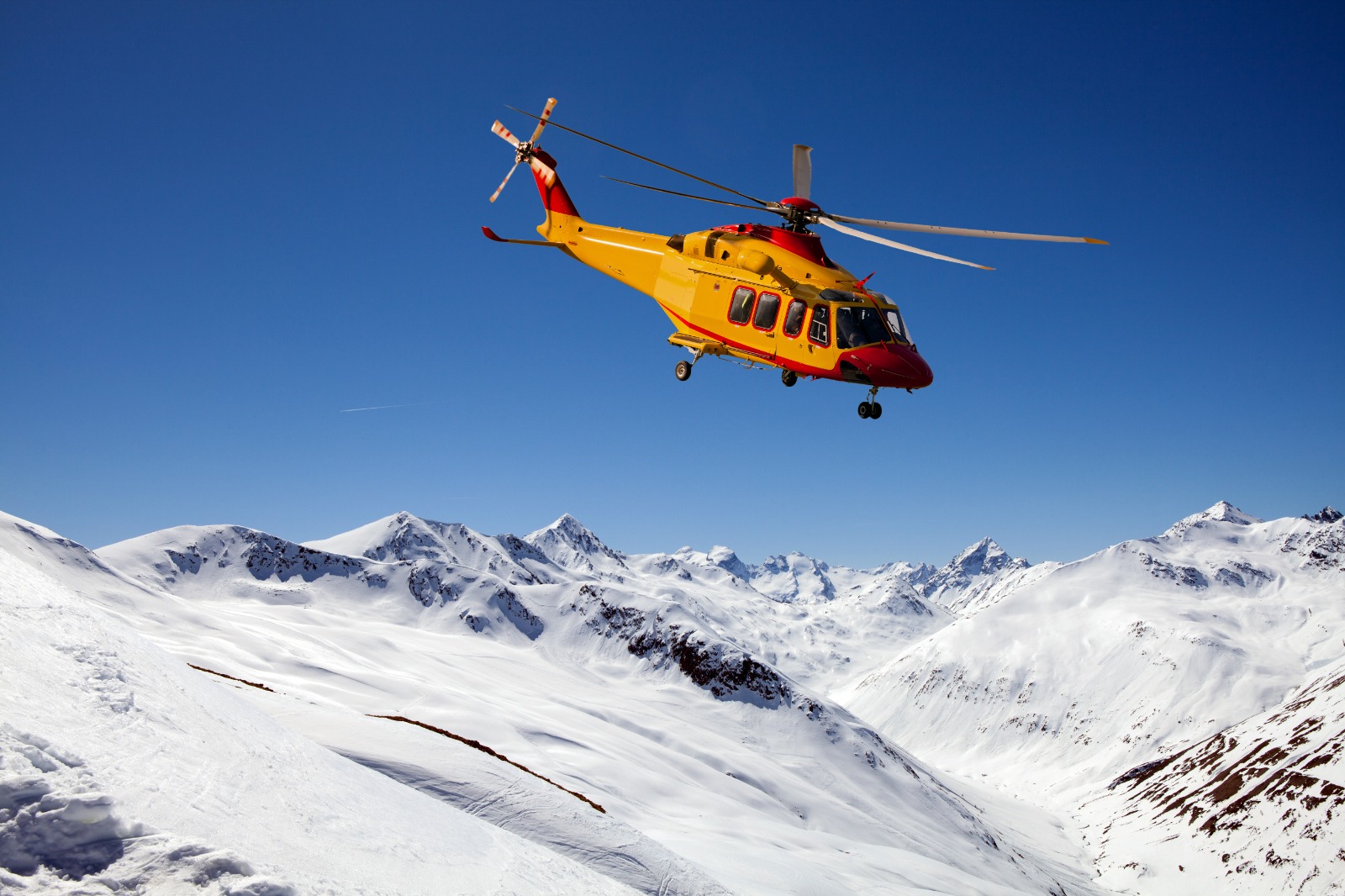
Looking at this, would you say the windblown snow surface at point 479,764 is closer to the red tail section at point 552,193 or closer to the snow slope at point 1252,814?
the snow slope at point 1252,814

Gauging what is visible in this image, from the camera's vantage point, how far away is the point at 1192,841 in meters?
119

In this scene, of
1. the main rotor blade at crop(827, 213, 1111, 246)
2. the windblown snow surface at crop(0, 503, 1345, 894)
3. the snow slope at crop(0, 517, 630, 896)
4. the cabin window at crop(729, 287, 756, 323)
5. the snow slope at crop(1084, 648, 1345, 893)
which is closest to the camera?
the snow slope at crop(0, 517, 630, 896)

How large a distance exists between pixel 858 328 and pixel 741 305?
176 inches

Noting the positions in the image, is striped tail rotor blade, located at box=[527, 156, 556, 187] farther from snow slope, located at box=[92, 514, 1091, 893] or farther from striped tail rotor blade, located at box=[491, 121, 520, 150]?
snow slope, located at box=[92, 514, 1091, 893]

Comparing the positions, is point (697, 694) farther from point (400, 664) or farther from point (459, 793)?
point (459, 793)

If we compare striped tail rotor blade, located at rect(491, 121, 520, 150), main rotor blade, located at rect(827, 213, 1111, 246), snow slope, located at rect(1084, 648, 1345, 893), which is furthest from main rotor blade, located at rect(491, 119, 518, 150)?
snow slope, located at rect(1084, 648, 1345, 893)

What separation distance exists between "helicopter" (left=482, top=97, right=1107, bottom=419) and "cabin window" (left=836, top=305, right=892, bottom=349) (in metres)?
0.03

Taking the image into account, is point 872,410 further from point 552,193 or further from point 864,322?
point 552,193

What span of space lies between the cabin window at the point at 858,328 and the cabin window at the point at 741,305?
340 cm

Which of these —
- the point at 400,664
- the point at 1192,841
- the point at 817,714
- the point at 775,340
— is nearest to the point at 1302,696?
the point at 1192,841

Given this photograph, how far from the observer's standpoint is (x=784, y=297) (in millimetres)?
25672

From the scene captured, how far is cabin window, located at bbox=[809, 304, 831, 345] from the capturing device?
959 inches

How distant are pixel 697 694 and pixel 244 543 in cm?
11591

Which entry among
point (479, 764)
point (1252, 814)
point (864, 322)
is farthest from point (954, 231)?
point (1252, 814)
